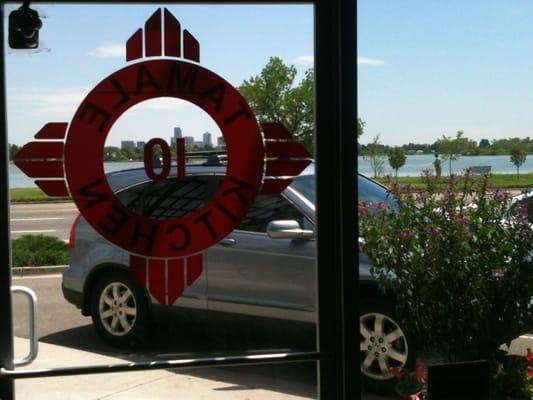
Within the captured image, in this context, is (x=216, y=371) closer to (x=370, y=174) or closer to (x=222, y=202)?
(x=222, y=202)

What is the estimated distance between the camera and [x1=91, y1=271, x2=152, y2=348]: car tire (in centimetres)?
300

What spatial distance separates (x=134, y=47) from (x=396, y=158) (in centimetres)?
142

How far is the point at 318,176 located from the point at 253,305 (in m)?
0.76

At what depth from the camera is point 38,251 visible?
2957mm

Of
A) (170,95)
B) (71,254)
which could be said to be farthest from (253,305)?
(170,95)

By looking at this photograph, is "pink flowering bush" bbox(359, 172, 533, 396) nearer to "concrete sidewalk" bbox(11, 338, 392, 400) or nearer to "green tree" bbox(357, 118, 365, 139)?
"green tree" bbox(357, 118, 365, 139)

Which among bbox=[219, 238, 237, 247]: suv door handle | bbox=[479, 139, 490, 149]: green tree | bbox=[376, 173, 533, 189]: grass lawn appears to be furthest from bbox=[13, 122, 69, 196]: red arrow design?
bbox=[479, 139, 490, 149]: green tree

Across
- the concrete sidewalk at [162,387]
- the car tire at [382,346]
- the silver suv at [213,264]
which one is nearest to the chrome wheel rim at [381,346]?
the car tire at [382,346]

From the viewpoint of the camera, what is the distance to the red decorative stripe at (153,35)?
278cm

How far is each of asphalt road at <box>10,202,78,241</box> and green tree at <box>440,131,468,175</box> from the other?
1.83m

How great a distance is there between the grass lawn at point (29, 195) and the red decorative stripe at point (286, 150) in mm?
839

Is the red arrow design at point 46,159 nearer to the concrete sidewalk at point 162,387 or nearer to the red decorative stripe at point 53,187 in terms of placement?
the red decorative stripe at point 53,187

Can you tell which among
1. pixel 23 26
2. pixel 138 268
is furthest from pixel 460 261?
pixel 23 26

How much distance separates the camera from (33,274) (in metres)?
2.92
